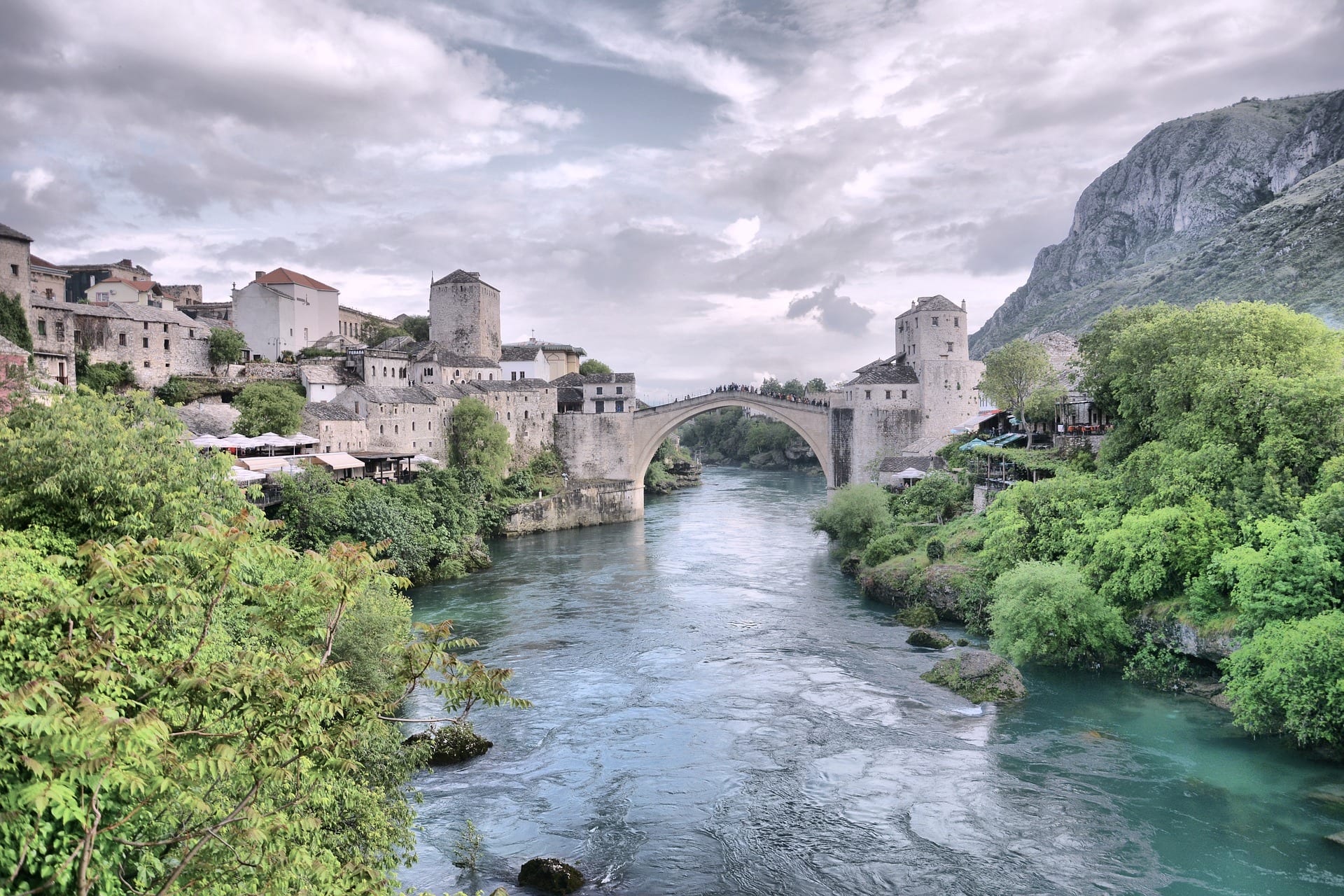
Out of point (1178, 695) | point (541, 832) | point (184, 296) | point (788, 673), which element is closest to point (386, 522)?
point (788, 673)

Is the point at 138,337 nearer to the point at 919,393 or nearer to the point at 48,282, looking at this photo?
the point at 48,282

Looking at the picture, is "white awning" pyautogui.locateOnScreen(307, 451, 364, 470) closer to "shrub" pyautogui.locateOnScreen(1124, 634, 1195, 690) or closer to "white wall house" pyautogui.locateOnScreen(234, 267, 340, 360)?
"white wall house" pyautogui.locateOnScreen(234, 267, 340, 360)

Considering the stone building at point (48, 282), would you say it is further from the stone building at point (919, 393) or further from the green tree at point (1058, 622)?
the green tree at point (1058, 622)

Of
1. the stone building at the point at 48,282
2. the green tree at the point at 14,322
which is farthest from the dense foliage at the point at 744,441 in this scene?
the green tree at the point at 14,322

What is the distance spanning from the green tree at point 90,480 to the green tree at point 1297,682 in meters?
16.8

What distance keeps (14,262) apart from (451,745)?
28.9m

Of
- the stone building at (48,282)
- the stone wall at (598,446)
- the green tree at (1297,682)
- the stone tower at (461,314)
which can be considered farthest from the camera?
the stone tower at (461,314)

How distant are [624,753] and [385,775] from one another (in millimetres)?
5950

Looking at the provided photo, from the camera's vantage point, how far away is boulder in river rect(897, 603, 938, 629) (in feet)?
79.9

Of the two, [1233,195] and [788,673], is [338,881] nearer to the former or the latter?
[788,673]

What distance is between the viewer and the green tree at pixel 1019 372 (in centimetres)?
3594

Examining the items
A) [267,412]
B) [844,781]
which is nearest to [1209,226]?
[267,412]

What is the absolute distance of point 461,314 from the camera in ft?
187

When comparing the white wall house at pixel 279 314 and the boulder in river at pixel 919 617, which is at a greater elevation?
the white wall house at pixel 279 314
